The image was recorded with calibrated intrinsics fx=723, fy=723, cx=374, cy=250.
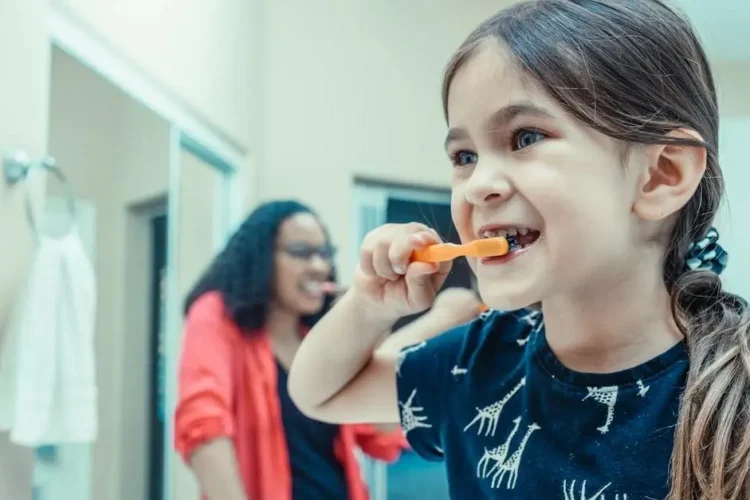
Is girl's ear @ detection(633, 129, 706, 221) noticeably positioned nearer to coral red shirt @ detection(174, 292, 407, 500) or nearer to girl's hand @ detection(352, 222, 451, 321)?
girl's hand @ detection(352, 222, 451, 321)

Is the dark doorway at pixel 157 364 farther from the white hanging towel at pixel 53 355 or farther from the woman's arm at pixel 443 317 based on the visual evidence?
the woman's arm at pixel 443 317

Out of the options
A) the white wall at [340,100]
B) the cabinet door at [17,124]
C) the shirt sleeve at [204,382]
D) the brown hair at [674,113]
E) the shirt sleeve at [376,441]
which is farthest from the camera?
the white wall at [340,100]

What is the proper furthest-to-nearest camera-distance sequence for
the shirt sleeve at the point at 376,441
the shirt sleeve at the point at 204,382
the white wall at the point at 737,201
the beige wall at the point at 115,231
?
the shirt sleeve at the point at 376,441, the shirt sleeve at the point at 204,382, the beige wall at the point at 115,231, the white wall at the point at 737,201

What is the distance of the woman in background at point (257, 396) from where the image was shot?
1033 millimetres

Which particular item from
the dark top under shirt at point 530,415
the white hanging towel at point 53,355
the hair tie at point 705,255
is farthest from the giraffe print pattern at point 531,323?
the white hanging towel at point 53,355

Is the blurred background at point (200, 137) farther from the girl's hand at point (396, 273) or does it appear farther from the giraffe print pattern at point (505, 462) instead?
the giraffe print pattern at point (505, 462)

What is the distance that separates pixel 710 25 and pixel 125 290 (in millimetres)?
822

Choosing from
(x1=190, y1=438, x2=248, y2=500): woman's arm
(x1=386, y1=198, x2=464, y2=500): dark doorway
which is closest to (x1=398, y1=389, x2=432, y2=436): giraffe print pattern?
(x1=386, y1=198, x2=464, y2=500): dark doorway

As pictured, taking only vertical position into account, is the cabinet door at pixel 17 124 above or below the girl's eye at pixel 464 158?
above

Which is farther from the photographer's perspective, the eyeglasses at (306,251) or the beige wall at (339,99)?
the beige wall at (339,99)

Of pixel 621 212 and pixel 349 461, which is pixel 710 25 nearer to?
pixel 621 212

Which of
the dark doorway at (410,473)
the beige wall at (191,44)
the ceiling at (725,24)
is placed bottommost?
the dark doorway at (410,473)

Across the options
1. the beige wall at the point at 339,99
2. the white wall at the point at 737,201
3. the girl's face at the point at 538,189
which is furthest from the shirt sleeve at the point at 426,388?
the beige wall at the point at 339,99

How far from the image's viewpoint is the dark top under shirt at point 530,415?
396mm
